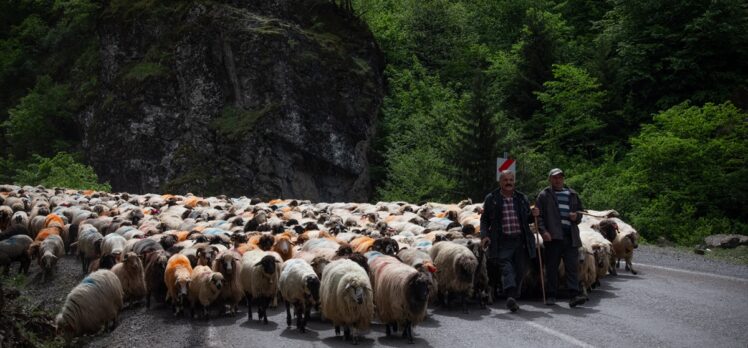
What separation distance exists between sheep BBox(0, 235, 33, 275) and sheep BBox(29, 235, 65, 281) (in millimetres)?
393

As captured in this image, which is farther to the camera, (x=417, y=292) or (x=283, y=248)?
(x=283, y=248)

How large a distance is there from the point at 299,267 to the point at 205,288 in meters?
2.07

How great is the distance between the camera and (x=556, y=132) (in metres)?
36.2

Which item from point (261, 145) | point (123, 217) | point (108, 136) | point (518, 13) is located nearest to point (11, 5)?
point (108, 136)

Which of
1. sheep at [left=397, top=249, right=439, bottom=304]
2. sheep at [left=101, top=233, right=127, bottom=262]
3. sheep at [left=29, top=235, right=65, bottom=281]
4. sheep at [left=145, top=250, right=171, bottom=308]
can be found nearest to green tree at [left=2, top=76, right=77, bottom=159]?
sheep at [left=29, top=235, right=65, bottom=281]

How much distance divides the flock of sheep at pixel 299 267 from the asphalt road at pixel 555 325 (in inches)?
13.9

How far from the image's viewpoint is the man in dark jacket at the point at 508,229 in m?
11.2

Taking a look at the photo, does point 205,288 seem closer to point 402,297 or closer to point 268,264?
point 268,264

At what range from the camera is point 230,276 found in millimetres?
12070

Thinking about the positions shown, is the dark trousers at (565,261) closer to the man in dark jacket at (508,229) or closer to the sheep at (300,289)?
the man in dark jacket at (508,229)

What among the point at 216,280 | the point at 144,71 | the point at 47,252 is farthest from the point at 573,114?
the point at 216,280

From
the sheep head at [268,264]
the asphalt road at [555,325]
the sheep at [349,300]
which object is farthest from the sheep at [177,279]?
the sheep at [349,300]

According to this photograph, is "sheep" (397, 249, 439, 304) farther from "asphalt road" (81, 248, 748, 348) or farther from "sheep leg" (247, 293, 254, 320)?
"sheep leg" (247, 293, 254, 320)

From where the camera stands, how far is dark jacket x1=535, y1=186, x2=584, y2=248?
11227mm
